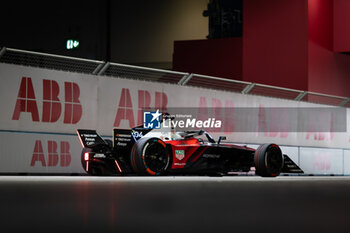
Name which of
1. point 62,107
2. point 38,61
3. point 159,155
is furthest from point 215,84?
point 159,155

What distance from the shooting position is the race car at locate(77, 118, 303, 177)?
1048 centimetres

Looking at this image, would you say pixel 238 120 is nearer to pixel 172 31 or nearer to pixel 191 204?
pixel 191 204

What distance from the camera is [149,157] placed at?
412 inches

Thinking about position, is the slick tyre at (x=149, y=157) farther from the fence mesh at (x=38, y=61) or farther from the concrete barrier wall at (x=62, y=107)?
the fence mesh at (x=38, y=61)

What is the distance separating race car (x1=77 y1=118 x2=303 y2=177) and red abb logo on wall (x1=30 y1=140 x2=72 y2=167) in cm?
112

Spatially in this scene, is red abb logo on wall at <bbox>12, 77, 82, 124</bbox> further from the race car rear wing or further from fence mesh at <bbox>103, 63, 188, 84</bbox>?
the race car rear wing

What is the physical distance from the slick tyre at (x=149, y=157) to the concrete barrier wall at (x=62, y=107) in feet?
7.75

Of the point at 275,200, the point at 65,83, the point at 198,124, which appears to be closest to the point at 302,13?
the point at 198,124

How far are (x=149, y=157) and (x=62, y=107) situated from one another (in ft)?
9.64

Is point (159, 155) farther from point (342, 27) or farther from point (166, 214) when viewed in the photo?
point (342, 27)

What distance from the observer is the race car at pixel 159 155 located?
10.5 metres

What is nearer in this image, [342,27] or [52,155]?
[52,155]

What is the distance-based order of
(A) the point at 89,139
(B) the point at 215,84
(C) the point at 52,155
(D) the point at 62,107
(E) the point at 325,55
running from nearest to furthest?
1. (A) the point at 89,139
2. (C) the point at 52,155
3. (D) the point at 62,107
4. (B) the point at 215,84
5. (E) the point at 325,55

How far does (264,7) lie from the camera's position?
2281 centimetres
